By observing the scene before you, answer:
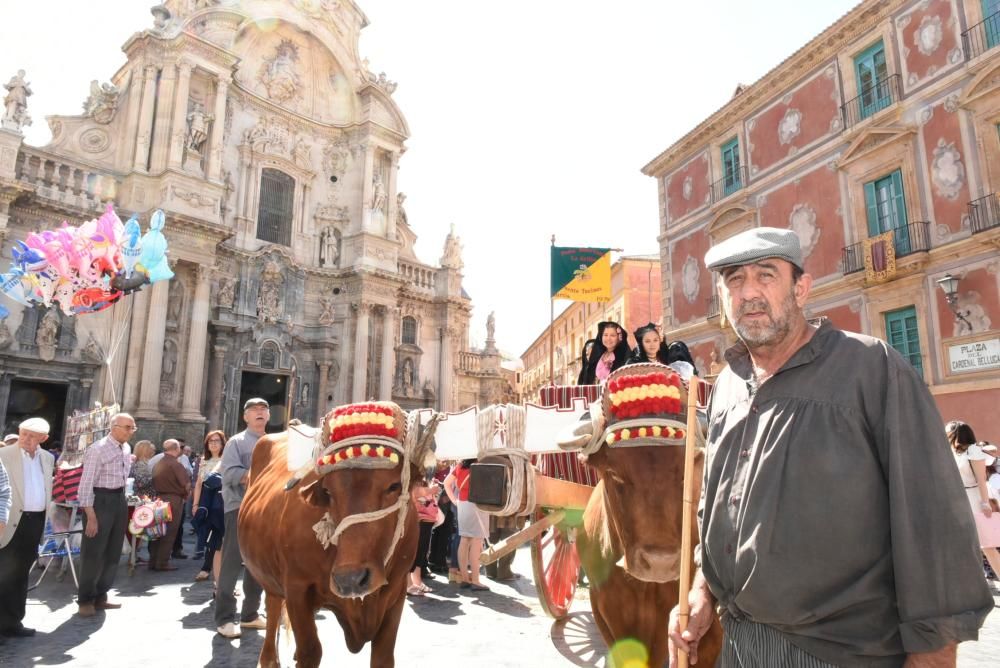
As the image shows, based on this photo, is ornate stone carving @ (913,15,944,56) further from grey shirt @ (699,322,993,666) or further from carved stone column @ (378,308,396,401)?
carved stone column @ (378,308,396,401)

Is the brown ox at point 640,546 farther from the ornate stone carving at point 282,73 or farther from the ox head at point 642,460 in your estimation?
the ornate stone carving at point 282,73

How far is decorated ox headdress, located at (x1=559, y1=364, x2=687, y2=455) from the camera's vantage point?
9.29ft

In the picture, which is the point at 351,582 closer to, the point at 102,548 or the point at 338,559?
the point at 338,559

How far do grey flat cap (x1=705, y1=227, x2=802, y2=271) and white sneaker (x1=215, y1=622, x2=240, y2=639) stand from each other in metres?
6.06

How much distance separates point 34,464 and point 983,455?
1100 cm

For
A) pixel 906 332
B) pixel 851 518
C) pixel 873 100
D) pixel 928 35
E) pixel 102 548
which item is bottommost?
pixel 102 548

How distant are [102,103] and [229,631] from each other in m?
23.0

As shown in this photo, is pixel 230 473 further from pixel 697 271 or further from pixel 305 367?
pixel 305 367

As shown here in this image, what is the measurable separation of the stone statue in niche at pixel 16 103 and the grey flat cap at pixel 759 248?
77.6ft

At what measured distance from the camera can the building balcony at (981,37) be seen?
13289 mm

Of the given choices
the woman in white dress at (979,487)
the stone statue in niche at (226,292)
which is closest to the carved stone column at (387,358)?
the stone statue in niche at (226,292)

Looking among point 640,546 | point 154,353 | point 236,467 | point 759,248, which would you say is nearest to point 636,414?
point 640,546

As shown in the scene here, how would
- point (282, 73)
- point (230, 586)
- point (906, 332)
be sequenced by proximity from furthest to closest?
1. point (282, 73)
2. point (906, 332)
3. point (230, 586)

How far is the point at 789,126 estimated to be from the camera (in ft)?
59.5
